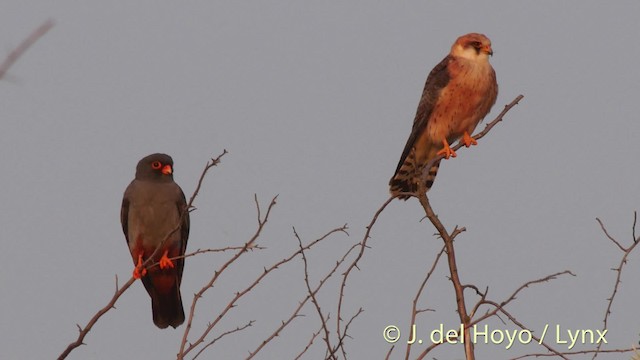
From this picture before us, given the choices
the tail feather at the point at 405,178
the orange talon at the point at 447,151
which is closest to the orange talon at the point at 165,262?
the tail feather at the point at 405,178

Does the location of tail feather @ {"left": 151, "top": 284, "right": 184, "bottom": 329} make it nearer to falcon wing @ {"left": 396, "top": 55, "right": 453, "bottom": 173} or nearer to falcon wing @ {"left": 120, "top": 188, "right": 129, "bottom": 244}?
falcon wing @ {"left": 120, "top": 188, "right": 129, "bottom": 244}

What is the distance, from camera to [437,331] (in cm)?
279

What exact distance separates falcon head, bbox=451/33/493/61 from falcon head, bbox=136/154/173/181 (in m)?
2.02

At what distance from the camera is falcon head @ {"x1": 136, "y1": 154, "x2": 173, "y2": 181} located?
5.08 metres

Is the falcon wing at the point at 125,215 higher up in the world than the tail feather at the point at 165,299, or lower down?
higher up

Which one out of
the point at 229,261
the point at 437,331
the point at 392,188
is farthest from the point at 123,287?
the point at 392,188

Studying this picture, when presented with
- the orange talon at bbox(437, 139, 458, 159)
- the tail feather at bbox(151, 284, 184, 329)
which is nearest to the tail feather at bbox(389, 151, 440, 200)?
the orange talon at bbox(437, 139, 458, 159)

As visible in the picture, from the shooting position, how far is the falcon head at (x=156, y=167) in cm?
508

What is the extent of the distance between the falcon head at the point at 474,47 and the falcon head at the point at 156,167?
2.02 metres

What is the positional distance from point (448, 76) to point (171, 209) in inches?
77.2

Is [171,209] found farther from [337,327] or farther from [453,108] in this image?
[337,327]

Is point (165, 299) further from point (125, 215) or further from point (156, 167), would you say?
point (156, 167)

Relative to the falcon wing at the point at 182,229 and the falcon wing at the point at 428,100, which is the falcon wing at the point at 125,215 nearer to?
the falcon wing at the point at 182,229

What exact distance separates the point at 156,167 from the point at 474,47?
217 cm
